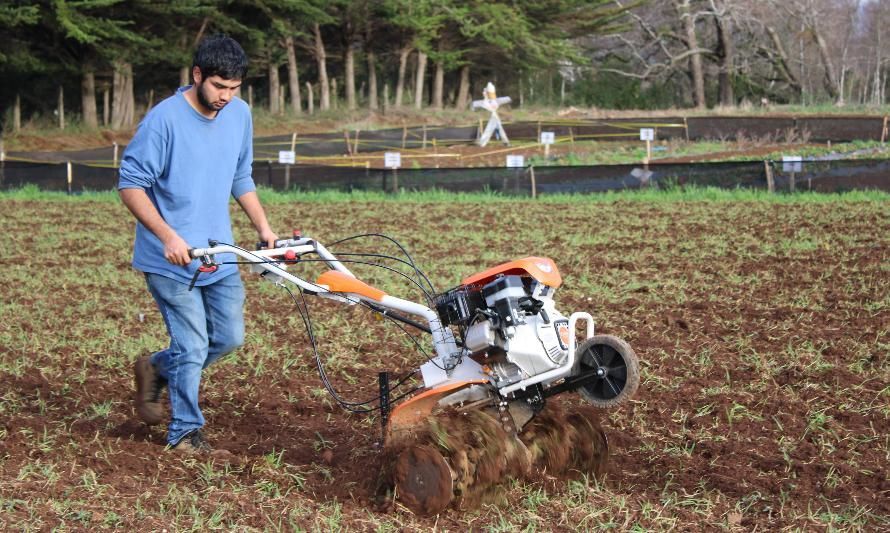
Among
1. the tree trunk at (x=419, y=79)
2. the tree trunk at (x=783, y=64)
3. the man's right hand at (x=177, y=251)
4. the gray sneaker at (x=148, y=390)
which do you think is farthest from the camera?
the tree trunk at (x=783, y=64)

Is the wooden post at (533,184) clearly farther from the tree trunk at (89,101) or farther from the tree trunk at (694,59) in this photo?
the tree trunk at (694,59)

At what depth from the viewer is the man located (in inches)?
197

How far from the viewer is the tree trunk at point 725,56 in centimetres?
4494

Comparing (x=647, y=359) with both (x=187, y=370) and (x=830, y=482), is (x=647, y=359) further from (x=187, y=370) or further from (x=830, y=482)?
(x=187, y=370)

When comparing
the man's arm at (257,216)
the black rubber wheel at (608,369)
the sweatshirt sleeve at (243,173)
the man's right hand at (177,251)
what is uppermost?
the sweatshirt sleeve at (243,173)

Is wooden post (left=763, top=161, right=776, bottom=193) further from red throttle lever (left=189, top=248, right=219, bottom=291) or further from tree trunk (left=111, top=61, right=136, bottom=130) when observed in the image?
tree trunk (left=111, top=61, right=136, bottom=130)

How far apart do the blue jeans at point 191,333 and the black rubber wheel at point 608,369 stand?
5.63 feet

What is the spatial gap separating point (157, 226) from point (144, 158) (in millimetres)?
326

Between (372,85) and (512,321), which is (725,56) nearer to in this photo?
(372,85)

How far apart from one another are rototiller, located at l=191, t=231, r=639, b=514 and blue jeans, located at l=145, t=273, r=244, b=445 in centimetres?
39

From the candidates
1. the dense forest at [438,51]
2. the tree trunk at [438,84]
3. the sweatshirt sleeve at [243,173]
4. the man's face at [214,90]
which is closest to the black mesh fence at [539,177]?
the dense forest at [438,51]

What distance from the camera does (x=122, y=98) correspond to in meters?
35.8

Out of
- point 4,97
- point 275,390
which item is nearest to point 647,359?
point 275,390

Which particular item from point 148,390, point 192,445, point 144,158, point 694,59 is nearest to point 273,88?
point 694,59
